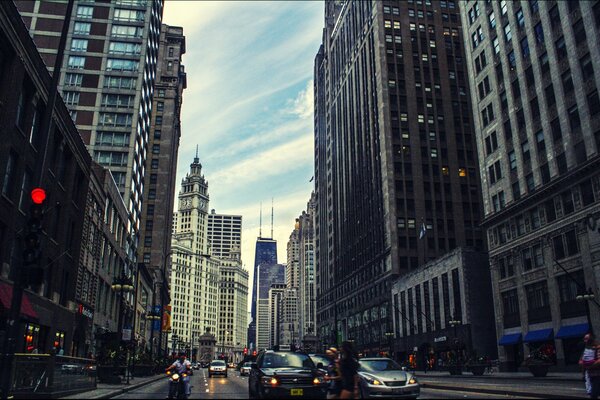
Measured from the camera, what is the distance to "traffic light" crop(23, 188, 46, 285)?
13.2 metres

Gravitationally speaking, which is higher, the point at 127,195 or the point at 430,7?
the point at 430,7

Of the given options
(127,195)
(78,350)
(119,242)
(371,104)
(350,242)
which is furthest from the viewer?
(350,242)

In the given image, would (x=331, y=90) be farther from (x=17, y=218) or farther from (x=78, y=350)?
(x=17, y=218)

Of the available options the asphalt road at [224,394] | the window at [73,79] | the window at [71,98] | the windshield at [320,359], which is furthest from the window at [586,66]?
the window at [73,79]

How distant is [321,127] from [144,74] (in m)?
71.8

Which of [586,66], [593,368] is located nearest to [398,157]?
[586,66]

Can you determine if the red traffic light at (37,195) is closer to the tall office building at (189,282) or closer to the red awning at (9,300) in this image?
Answer: the red awning at (9,300)

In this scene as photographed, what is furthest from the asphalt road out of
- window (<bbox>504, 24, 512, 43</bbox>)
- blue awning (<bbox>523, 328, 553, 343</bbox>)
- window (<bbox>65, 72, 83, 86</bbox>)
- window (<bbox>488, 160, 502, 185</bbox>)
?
window (<bbox>65, 72, 83, 86</bbox>)

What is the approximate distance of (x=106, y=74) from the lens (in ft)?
257

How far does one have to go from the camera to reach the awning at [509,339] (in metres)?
49.5

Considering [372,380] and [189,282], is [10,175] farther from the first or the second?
[189,282]

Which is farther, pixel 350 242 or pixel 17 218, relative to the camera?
pixel 350 242

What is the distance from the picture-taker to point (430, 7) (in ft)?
335

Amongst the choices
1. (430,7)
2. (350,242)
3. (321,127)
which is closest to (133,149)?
(350,242)
